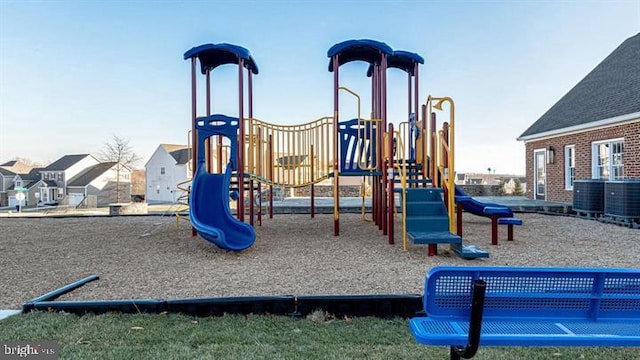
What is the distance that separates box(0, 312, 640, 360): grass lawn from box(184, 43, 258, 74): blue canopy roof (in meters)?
5.39

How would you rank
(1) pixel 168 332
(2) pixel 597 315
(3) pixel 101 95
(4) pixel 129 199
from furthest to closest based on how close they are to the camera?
(4) pixel 129 199 < (3) pixel 101 95 < (1) pixel 168 332 < (2) pixel 597 315

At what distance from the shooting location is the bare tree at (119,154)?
1683 inches

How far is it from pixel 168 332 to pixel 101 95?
914 inches

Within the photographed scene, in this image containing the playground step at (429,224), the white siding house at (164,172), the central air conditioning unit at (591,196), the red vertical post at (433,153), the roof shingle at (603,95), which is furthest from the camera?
the white siding house at (164,172)

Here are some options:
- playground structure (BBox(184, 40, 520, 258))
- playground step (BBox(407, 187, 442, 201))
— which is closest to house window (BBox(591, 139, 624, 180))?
playground structure (BBox(184, 40, 520, 258))

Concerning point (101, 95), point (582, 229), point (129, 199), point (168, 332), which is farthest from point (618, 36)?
point (129, 199)

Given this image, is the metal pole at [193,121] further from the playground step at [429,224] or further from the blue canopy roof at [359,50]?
the playground step at [429,224]

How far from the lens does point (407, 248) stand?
5777mm

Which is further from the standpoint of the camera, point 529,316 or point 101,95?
point 101,95

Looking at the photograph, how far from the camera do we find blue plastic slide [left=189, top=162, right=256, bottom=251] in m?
5.40

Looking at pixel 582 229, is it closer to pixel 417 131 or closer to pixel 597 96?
pixel 417 131

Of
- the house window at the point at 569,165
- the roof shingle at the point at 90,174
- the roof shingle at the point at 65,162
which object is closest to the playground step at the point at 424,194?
the house window at the point at 569,165

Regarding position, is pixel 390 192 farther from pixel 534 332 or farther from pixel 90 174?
pixel 90 174

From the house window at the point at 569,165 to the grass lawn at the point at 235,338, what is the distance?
12328mm
